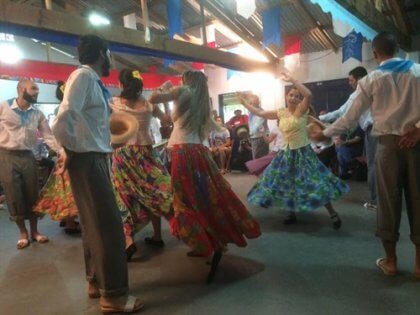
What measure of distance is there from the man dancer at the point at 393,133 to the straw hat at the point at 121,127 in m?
1.40

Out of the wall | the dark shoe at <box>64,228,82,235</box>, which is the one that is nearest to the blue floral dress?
the dark shoe at <box>64,228,82,235</box>

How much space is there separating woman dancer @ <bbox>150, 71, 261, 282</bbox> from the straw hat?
209 mm

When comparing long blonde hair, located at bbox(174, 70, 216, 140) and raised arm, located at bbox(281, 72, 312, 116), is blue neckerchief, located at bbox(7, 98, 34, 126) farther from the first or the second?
raised arm, located at bbox(281, 72, 312, 116)

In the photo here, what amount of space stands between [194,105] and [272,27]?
4.28 metres

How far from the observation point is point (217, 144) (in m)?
8.71

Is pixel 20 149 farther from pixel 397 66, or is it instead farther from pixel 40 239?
pixel 397 66

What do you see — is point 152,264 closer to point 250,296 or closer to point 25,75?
point 250,296

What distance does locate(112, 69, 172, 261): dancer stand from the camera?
2.90m

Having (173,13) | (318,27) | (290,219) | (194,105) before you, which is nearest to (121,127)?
(194,105)

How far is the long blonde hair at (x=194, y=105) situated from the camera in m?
2.49

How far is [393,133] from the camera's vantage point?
90.0 inches

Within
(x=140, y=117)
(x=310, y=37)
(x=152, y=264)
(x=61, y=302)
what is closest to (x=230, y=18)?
(x=310, y=37)

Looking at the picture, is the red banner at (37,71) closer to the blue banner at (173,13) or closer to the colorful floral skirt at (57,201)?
the blue banner at (173,13)

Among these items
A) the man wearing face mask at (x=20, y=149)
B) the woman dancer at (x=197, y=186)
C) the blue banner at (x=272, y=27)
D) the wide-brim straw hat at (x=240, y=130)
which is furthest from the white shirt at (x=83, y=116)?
the wide-brim straw hat at (x=240, y=130)
